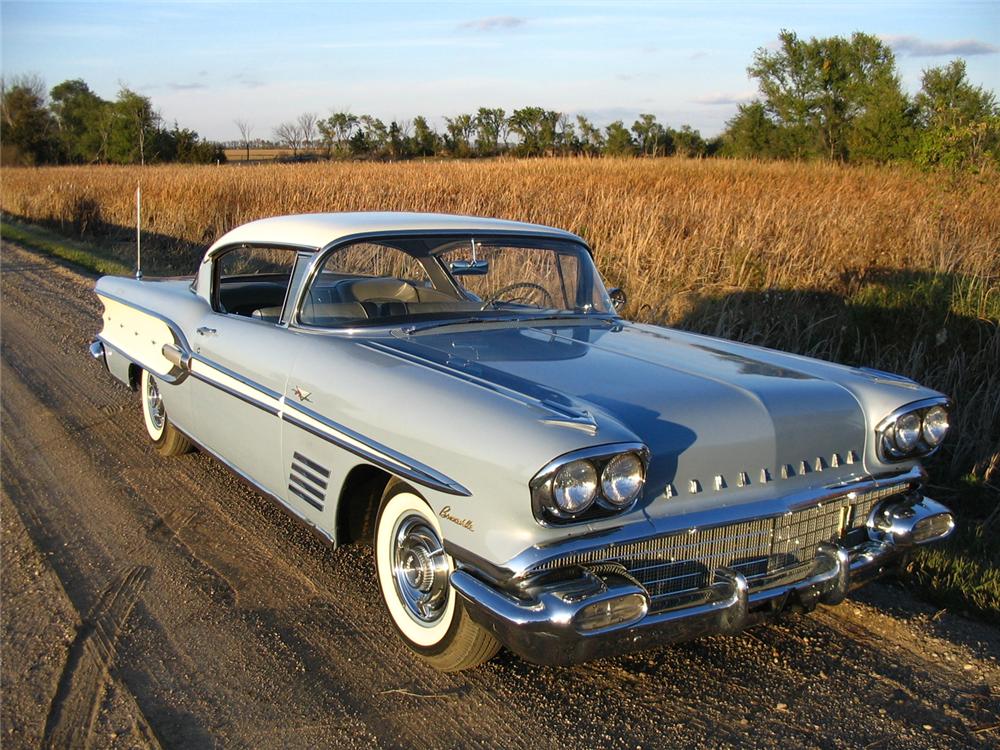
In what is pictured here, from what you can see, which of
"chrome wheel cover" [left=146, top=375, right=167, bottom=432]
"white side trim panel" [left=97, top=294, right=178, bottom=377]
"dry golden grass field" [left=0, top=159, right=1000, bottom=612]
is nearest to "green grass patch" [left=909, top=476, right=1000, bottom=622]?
"dry golden grass field" [left=0, top=159, right=1000, bottom=612]

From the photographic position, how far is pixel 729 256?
8.05 m

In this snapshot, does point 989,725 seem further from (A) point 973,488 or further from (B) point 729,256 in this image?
(B) point 729,256

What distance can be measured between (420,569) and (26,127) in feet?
208

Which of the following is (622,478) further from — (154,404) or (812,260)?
(812,260)

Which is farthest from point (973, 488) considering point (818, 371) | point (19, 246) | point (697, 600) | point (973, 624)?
point (19, 246)

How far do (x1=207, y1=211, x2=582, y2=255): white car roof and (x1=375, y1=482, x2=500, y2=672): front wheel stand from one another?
1.37 meters

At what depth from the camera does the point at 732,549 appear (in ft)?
9.27

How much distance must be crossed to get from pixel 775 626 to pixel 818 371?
1.00 m

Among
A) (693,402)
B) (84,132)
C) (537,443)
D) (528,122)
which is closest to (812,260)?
(693,402)

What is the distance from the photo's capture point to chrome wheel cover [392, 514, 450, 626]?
2.96 metres

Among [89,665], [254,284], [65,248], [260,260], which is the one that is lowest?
[89,665]

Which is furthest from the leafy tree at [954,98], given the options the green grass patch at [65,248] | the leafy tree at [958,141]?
the green grass patch at [65,248]

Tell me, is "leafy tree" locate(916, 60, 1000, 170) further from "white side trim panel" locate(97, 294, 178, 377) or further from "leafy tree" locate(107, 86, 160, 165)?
"leafy tree" locate(107, 86, 160, 165)

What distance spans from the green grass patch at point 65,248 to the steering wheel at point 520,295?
9.76 metres
